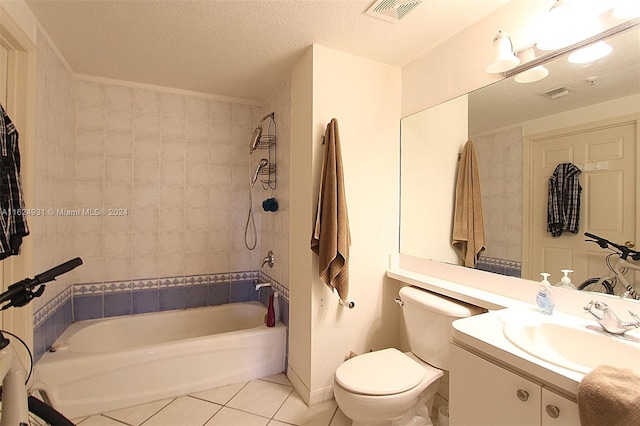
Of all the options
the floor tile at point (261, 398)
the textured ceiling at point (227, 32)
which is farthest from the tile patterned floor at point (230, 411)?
the textured ceiling at point (227, 32)

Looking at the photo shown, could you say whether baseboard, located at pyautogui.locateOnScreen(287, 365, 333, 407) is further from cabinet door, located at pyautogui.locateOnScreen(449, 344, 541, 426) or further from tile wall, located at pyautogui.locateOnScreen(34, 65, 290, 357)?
cabinet door, located at pyautogui.locateOnScreen(449, 344, 541, 426)

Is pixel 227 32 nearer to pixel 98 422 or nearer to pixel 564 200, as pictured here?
pixel 564 200

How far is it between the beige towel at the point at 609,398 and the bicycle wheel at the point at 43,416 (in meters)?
1.44

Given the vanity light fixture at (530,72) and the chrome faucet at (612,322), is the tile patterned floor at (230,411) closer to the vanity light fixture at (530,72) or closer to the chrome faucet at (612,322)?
the chrome faucet at (612,322)

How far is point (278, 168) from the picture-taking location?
8.24ft

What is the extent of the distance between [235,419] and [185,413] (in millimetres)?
322

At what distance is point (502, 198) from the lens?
156 cm

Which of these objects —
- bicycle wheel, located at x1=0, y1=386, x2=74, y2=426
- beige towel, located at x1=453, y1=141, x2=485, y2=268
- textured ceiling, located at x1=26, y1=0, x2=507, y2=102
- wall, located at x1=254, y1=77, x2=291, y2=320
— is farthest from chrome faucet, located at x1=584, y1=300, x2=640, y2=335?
bicycle wheel, located at x1=0, y1=386, x2=74, y2=426

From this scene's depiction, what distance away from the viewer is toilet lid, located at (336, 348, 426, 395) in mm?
1405

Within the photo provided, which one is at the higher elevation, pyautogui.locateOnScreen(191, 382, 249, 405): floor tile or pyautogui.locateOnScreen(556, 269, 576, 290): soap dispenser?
pyautogui.locateOnScreen(556, 269, 576, 290): soap dispenser

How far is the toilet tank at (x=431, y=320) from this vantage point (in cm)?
153

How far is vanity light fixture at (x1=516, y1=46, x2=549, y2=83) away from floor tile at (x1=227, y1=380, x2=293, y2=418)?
90.0 inches

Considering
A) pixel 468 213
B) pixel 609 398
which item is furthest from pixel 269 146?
pixel 609 398

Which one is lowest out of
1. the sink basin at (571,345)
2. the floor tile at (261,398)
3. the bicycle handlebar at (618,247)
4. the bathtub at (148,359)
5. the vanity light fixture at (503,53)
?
the floor tile at (261,398)
